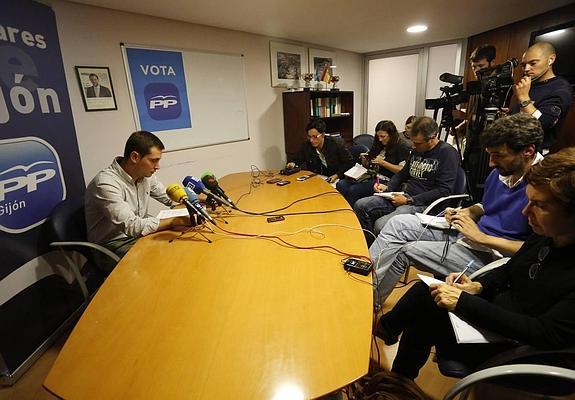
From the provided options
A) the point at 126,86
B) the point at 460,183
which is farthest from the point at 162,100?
the point at 460,183

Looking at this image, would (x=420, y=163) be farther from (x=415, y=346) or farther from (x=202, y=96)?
A: (x=202, y=96)

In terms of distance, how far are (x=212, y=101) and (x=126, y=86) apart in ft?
3.04

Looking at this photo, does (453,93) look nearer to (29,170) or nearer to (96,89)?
(96,89)

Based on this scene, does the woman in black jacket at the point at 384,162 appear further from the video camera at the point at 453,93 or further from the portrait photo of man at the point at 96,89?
the portrait photo of man at the point at 96,89

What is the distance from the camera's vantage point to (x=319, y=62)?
4.52 metres

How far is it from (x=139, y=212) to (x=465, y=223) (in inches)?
81.4

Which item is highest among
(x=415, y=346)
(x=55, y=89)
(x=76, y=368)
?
(x=55, y=89)

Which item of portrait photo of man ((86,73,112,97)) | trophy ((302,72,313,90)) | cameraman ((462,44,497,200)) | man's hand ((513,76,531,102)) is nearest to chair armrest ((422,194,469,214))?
cameraman ((462,44,497,200))

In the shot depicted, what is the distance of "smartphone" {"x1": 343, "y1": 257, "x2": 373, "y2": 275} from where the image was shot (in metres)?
1.17

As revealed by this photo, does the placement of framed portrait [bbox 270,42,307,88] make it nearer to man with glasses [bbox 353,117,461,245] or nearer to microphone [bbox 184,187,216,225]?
man with glasses [bbox 353,117,461,245]

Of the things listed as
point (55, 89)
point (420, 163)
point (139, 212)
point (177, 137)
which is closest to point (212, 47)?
point (177, 137)

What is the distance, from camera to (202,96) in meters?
3.26

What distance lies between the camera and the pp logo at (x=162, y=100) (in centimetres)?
286

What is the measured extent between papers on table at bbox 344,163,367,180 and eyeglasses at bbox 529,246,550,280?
1984 millimetres
